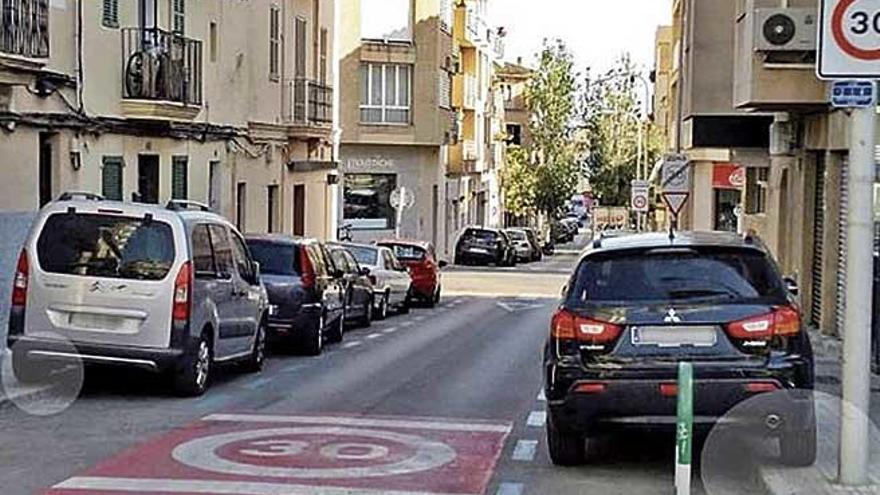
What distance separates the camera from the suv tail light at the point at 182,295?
1462 centimetres

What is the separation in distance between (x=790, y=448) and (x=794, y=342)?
0.77 metres

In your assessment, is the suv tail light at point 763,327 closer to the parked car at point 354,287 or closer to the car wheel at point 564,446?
the car wheel at point 564,446

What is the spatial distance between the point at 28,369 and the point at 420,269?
1918 cm

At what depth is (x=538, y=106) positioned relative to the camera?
275 ft

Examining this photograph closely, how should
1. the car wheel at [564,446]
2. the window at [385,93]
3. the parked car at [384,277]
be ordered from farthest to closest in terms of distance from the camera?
the window at [385,93] < the parked car at [384,277] < the car wheel at [564,446]

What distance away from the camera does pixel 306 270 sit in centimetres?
2048

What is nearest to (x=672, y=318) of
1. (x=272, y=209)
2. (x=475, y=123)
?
(x=272, y=209)

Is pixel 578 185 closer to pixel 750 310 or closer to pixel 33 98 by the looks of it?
pixel 33 98

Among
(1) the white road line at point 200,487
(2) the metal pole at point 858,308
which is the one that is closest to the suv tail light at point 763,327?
(2) the metal pole at point 858,308

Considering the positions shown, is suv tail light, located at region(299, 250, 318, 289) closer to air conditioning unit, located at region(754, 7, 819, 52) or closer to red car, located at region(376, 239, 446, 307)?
air conditioning unit, located at region(754, 7, 819, 52)

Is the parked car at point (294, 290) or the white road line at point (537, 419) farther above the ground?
the parked car at point (294, 290)

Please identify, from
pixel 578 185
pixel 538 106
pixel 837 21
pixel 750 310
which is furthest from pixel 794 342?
pixel 578 185

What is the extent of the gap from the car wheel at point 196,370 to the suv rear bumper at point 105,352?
0.17 metres

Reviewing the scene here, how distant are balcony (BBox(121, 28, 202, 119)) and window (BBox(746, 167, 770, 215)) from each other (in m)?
11.6
